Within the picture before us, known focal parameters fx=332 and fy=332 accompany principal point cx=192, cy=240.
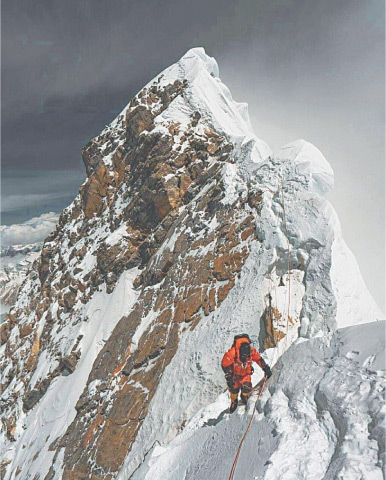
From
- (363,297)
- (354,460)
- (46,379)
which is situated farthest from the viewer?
(46,379)

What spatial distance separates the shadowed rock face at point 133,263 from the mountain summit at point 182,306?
4.9 inches

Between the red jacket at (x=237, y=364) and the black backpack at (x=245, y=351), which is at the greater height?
the black backpack at (x=245, y=351)

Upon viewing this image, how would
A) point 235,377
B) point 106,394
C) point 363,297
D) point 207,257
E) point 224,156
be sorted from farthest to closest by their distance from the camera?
point 224,156 < point 106,394 < point 207,257 < point 363,297 < point 235,377

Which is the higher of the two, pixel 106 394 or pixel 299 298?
pixel 299 298

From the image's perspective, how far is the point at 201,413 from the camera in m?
8.76

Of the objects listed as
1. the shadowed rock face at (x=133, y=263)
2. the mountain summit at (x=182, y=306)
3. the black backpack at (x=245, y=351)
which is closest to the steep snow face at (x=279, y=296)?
the mountain summit at (x=182, y=306)

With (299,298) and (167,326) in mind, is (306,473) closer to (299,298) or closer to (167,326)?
(299,298)

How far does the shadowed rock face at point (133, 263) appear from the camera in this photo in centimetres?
1669

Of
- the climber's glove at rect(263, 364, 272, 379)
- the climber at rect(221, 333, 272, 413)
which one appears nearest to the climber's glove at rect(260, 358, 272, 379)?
the climber's glove at rect(263, 364, 272, 379)

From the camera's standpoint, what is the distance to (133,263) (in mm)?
26125

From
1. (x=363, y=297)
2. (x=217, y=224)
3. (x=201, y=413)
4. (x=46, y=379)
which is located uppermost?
(x=217, y=224)

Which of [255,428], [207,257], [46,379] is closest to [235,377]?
[255,428]

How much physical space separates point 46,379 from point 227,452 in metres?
24.7

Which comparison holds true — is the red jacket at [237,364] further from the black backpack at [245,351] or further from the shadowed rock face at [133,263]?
the shadowed rock face at [133,263]
